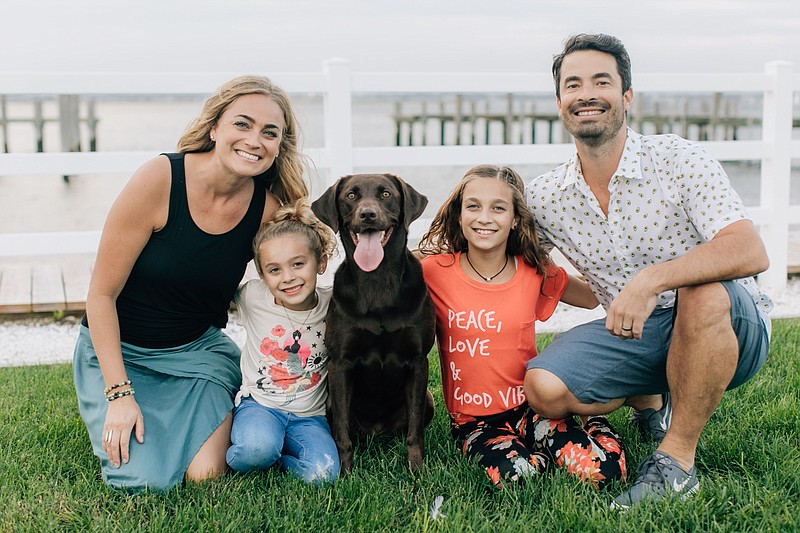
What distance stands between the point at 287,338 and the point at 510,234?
1.00 metres

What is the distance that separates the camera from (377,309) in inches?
111

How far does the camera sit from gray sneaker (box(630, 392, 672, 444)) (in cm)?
313

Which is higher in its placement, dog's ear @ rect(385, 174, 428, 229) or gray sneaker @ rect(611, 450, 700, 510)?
dog's ear @ rect(385, 174, 428, 229)

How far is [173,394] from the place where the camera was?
3082 mm

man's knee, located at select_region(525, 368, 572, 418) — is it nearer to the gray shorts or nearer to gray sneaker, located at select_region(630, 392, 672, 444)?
the gray shorts

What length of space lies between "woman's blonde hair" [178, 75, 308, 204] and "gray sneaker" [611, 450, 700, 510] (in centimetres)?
174

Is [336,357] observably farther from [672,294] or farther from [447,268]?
[672,294]

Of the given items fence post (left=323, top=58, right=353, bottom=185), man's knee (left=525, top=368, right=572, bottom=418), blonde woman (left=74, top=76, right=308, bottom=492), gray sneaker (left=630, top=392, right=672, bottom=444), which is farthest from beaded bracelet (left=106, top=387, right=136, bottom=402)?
fence post (left=323, top=58, right=353, bottom=185)

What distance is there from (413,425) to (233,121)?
1360 mm

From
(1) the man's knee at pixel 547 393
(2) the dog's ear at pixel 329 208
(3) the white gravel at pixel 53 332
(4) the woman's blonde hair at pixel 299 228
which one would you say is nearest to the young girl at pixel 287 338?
(4) the woman's blonde hair at pixel 299 228

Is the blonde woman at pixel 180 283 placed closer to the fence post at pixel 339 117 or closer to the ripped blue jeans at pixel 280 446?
the ripped blue jeans at pixel 280 446

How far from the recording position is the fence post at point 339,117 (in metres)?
5.44

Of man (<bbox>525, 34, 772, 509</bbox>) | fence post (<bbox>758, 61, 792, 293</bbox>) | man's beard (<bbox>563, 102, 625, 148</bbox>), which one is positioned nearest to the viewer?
man (<bbox>525, 34, 772, 509</bbox>)

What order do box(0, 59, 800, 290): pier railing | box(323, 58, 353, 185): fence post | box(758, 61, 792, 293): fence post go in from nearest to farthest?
box(0, 59, 800, 290): pier railing
box(323, 58, 353, 185): fence post
box(758, 61, 792, 293): fence post
